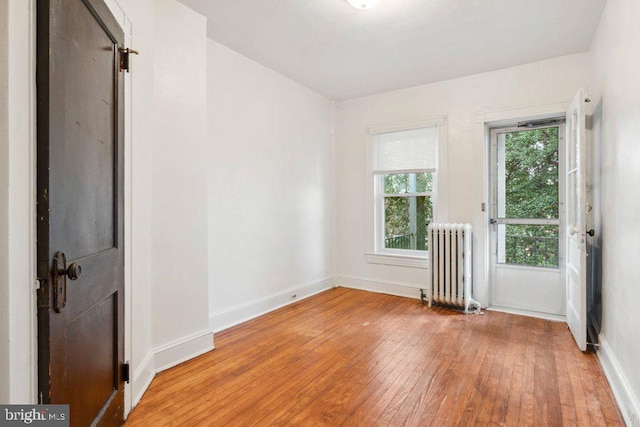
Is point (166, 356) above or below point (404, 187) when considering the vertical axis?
below

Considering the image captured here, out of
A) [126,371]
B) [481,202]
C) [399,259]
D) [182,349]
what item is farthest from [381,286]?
[126,371]

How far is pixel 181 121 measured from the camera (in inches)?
101

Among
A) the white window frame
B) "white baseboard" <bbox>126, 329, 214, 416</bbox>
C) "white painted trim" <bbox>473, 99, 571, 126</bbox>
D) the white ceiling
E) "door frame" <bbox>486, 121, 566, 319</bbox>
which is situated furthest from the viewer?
the white window frame

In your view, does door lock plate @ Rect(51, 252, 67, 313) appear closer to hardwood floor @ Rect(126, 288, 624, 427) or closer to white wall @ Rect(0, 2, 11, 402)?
white wall @ Rect(0, 2, 11, 402)

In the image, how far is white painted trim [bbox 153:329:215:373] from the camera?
7.89 feet

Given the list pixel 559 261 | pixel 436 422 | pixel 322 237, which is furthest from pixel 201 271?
pixel 559 261

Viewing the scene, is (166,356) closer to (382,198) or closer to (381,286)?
(381,286)

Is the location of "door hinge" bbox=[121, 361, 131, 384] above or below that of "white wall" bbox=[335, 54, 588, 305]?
below

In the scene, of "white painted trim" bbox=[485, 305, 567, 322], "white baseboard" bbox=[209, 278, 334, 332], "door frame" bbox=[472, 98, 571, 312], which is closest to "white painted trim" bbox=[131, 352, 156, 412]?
"white baseboard" bbox=[209, 278, 334, 332]

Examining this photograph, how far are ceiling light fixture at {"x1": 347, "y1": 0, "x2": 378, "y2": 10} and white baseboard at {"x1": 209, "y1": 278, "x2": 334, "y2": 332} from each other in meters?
2.96

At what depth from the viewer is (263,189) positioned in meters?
3.80

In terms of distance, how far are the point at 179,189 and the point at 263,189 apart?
4.38 feet

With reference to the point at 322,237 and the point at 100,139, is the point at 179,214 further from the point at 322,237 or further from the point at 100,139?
the point at 322,237

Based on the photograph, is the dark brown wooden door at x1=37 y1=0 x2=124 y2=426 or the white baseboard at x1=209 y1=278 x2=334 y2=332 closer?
the dark brown wooden door at x1=37 y1=0 x2=124 y2=426
